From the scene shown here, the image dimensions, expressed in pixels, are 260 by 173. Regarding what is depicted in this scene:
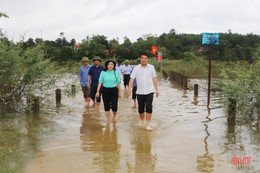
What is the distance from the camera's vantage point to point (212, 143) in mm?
5445

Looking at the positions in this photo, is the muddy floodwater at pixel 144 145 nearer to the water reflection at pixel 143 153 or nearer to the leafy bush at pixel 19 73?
the water reflection at pixel 143 153

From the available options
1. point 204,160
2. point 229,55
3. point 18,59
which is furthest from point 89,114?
point 229,55

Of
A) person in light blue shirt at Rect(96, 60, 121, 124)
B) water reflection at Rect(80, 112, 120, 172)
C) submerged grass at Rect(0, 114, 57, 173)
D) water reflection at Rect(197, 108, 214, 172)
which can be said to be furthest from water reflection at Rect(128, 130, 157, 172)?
submerged grass at Rect(0, 114, 57, 173)

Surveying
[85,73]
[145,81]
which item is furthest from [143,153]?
[85,73]

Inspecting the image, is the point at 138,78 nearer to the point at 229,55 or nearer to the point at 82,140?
the point at 82,140

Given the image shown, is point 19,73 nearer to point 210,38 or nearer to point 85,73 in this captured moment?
point 85,73

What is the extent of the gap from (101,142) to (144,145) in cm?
94

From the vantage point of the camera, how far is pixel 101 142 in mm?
5461

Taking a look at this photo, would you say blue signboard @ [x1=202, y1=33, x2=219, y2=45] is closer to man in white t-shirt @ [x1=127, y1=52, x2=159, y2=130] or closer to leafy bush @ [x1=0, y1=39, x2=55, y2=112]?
man in white t-shirt @ [x1=127, y1=52, x2=159, y2=130]

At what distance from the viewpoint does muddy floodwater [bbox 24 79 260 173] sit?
13.5 ft

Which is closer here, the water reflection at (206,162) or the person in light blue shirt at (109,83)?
the water reflection at (206,162)

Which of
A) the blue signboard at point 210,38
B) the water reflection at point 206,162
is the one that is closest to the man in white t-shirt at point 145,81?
the water reflection at point 206,162

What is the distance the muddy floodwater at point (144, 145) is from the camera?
161 inches

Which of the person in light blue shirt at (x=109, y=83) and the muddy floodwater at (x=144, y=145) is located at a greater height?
the person in light blue shirt at (x=109, y=83)
